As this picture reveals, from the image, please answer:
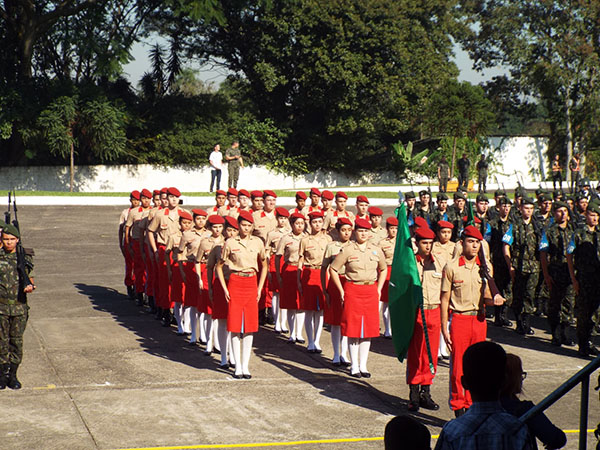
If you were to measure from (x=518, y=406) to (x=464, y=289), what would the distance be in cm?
388

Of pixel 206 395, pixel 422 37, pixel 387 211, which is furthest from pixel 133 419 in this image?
pixel 422 37

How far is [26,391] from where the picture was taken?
950 cm

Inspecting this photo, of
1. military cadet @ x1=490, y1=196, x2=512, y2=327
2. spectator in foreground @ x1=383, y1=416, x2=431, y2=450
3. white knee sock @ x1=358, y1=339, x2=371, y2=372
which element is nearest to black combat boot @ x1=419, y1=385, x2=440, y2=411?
white knee sock @ x1=358, y1=339, x2=371, y2=372

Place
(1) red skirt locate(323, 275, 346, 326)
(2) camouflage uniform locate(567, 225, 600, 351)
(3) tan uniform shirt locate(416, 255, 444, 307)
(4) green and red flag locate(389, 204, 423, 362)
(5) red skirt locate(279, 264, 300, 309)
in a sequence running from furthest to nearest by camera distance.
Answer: (5) red skirt locate(279, 264, 300, 309), (2) camouflage uniform locate(567, 225, 600, 351), (1) red skirt locate(323, 275, 346, 326), (3) tan uniform shirt locate(416, 255, 444, 307), (4) green and red flag locate(389, 204, 423, 362)

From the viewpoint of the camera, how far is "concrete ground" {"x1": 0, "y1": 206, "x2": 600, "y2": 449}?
8.09 metres

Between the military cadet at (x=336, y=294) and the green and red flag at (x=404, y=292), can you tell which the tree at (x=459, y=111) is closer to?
the military cadet at (x=336, y=294)

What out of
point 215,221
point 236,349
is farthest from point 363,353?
point 215,221

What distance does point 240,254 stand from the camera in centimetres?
1039

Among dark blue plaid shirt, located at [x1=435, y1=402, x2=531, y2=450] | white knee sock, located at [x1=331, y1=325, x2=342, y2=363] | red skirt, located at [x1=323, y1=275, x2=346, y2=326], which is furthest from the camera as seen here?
white knee sock, located at [x1=331, y1=325, x2=342, y2=363]

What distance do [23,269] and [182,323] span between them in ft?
12.2

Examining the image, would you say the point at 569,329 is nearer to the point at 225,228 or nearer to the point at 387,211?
the point at 225,228

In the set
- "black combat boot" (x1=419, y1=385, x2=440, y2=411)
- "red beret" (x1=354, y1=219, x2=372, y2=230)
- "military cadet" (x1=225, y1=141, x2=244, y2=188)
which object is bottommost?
"black combat boot" (x1=419, y1=385, x2=440, y2=411)

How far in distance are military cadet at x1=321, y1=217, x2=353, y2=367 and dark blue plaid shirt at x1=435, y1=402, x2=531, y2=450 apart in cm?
654

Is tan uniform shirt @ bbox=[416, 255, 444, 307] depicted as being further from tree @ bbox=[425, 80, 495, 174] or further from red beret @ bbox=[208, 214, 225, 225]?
tree @ bbox=[425, 80, 495, 174]
